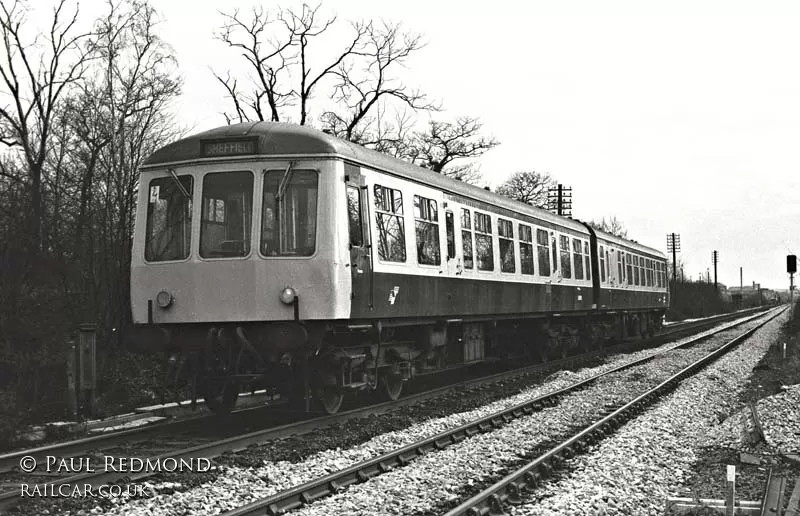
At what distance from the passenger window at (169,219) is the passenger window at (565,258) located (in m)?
11.2

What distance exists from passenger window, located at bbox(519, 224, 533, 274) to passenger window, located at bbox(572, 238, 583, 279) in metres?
3.58

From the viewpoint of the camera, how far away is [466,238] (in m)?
14.2

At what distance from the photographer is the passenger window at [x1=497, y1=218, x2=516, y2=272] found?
15.9 metres

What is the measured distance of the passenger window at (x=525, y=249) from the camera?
56.0 ft

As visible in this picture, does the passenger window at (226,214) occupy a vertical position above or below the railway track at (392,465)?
above

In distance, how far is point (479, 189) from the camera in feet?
50.3

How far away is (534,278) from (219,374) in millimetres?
8877

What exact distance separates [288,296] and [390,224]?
2192 mm

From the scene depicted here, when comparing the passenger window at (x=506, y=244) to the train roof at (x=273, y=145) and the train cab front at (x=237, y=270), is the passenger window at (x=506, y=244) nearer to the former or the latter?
the train roof at (x=273, y=145)

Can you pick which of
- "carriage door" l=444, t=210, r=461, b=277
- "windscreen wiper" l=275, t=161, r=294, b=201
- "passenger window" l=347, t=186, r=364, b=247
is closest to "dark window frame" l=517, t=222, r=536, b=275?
"carriage door" l=444, t=210, r=461, b=277

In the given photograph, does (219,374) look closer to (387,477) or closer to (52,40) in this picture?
(387,477)

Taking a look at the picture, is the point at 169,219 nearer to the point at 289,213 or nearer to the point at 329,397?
the point at 289,213

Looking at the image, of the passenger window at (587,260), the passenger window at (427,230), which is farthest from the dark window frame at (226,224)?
the passenger window at (587,260)

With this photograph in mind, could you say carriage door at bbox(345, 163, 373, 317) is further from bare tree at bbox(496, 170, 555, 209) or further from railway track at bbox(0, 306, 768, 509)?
bare tree at bbox(496, 170, 555, 209)
